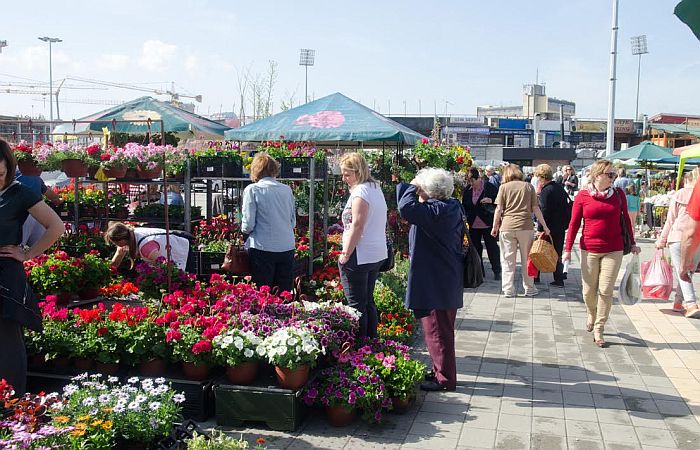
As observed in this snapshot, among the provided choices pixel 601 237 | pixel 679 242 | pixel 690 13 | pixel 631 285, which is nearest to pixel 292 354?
pixel 690 13

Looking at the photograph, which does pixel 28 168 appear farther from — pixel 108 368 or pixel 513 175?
pixel 513 175

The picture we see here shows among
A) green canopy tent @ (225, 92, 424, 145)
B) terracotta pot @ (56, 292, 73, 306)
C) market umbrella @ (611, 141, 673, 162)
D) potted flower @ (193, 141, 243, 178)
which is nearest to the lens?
terracotta pot @ (56, 292, 73, 306)

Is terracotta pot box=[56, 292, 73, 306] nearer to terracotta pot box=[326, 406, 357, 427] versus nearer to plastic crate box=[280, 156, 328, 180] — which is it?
terracotta pot box=[326, 406, 357, 427]

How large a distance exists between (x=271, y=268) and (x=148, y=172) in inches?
98.2

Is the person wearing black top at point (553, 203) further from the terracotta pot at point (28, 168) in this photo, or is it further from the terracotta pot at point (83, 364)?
the terracotta pot at point (83, 364)

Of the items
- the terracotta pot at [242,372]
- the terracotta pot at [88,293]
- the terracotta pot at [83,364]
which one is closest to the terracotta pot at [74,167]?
the terracotta pot at [88,293]

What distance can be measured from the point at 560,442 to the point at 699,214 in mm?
2420

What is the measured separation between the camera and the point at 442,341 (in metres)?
5.13

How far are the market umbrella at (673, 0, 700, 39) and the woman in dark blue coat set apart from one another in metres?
2.99

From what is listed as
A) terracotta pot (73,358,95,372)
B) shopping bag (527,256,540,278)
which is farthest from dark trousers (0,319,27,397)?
shopping bag (527,256,540,278)

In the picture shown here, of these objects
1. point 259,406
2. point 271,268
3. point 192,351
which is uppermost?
point 271,268

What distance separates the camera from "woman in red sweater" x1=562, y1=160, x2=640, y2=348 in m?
6.50

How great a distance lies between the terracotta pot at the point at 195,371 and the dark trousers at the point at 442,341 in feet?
5.35

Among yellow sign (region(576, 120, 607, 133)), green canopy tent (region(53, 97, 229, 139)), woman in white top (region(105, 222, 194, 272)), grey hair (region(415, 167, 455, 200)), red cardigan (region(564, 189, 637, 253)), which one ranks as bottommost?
A: woman in white top (region(105, 222, 194, 272))
